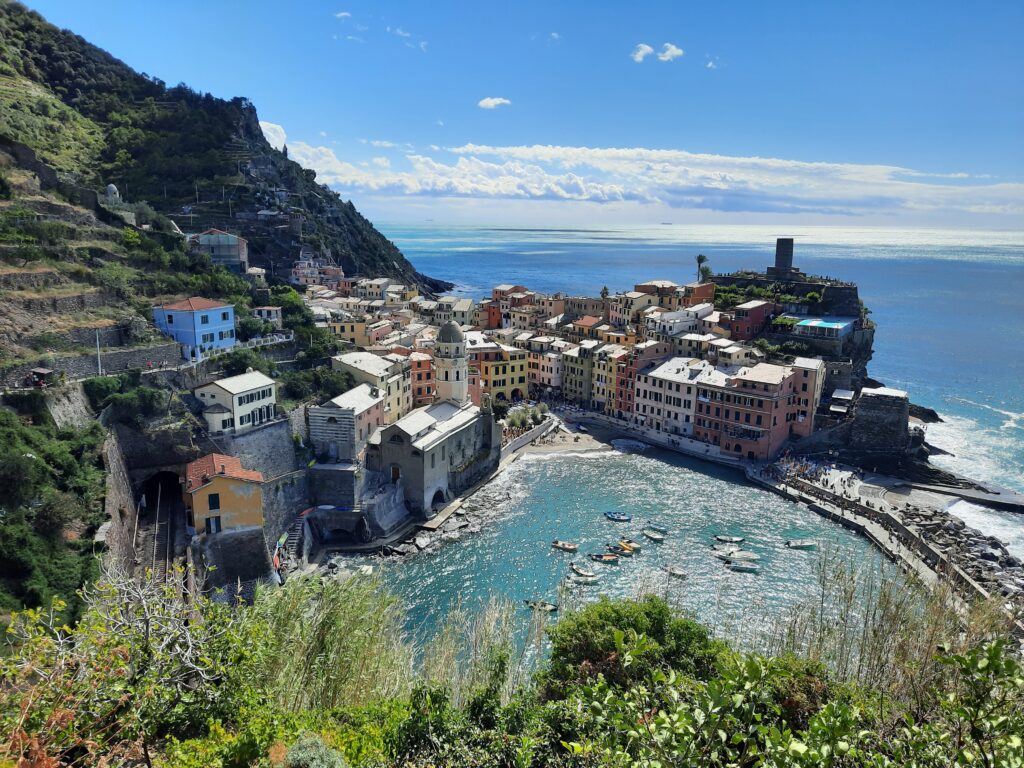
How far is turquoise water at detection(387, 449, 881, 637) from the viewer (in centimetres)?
2806

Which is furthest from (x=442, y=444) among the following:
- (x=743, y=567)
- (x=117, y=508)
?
(x=743, y=567)

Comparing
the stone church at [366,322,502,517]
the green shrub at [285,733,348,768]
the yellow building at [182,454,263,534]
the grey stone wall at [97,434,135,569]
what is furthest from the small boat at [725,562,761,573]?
the grey stone wall at [97,434,135,569]

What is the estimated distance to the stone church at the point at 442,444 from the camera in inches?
1367

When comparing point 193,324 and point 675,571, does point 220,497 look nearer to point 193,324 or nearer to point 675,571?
point 193,324

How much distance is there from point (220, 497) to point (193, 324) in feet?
39.3

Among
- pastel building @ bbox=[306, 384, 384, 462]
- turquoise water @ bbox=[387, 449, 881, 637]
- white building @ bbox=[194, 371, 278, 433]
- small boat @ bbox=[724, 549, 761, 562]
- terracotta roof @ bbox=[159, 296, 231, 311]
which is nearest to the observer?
turquoise water @ bbox=[387, 449, 881, 637]

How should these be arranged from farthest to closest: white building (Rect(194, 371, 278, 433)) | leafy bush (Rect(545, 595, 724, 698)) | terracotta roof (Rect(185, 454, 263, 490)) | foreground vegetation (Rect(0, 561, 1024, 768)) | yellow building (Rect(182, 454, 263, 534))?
white building (Rect(194, 371, 278, 433)), terracotta roof (Rect(185, 454, 263, 490)), yellow building (Rect(182, 454, 263, 534)), leafy bush (Rect(545, 595, 724, 698)), foreground vegetation (Rect(0, 561, 1024, 768))

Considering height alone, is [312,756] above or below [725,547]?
above

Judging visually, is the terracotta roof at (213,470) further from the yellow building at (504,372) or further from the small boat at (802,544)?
the small boat at (802,544)

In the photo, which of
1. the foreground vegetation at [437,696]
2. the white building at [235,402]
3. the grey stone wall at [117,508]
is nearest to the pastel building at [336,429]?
the white building at [235,402]

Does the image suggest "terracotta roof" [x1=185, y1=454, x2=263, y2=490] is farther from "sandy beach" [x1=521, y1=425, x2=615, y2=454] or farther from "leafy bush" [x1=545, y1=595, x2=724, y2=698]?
"sandy beach" [x1=521, y1=425, x2=615, y2=454]

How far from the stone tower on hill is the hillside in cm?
2985

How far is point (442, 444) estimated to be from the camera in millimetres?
35938

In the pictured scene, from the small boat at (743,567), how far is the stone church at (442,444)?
A: 15.0 metres
